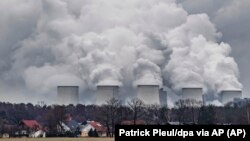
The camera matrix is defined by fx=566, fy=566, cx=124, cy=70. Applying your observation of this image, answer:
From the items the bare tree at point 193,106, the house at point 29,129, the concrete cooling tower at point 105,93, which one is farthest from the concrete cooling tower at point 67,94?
the bare tree at point 193,106

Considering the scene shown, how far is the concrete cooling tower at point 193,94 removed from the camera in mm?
99438

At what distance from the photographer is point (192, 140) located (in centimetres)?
1462

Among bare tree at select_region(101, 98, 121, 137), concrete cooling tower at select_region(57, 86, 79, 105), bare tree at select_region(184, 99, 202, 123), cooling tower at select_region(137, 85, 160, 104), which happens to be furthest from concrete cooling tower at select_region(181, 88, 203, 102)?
concrete cooling tower at select_region(57, 86, 79, 105)

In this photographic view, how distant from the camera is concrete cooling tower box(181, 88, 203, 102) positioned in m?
99.4

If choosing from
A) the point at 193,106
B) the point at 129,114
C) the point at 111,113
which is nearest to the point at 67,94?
the point at 129,114

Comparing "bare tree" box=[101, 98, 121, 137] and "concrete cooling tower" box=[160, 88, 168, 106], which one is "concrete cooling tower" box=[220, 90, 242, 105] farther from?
"bare tree" box=[101, 98, 121, 137]

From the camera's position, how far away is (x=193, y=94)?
10006 cm

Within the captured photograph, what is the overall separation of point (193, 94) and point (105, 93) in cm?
1618

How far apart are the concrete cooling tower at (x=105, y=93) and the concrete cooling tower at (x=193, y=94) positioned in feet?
42.1

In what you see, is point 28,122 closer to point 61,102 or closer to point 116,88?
point 61,102

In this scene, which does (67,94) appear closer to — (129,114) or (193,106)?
(129,114)

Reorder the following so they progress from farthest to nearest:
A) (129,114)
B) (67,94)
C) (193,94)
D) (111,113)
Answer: (193,94), (67,94), (129,114), (111,113)

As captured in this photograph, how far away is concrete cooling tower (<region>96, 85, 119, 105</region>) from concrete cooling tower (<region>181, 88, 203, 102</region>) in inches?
505

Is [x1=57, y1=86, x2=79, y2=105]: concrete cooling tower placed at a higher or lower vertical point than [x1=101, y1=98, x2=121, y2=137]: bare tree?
higher
